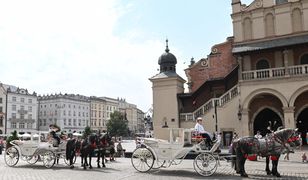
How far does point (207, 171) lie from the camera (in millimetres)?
13586

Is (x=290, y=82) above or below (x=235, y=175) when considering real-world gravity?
above

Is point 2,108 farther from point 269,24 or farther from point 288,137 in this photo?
point 288,137

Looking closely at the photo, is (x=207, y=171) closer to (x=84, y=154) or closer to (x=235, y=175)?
(x=235, y=175)

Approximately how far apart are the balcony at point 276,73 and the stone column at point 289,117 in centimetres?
270

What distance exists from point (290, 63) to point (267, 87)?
3645 mm

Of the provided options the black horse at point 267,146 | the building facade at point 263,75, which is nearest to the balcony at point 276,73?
the building facade at point 263,75

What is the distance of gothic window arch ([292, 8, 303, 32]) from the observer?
2963 cm

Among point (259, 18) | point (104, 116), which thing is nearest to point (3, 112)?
point (104, 116)

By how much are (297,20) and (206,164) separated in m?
21.2

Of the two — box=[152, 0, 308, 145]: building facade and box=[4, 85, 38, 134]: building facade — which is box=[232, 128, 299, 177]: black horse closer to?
box=[152, 0, 308, 145]: building facade

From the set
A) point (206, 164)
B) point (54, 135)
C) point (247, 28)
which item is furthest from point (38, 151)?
point (247, 28)

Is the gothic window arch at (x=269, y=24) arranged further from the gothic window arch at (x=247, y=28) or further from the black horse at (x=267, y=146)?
the black horse at (x=267, y=146)

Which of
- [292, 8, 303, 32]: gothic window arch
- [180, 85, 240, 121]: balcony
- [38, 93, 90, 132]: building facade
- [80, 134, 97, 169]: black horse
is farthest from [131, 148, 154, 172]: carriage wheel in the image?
[38, 93, 90, 132]: building facade

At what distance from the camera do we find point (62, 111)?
116500 millimetres
